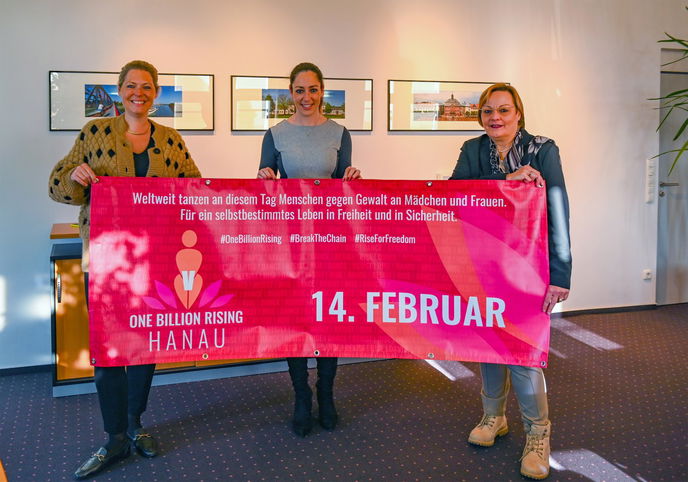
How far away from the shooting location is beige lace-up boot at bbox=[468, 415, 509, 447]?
2855 millimetres

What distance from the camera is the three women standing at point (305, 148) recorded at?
2.88 m

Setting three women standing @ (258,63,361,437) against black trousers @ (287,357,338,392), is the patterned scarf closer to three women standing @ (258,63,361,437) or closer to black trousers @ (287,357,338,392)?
three women standing @ (258,63,361,437)

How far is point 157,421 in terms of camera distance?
126 inches

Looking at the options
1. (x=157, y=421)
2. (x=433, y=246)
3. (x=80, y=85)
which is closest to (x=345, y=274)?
(x=433, y=246)

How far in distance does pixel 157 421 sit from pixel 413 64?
3.04 metres

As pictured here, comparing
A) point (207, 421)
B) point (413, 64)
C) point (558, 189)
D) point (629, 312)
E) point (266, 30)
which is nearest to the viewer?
point (558, 189)

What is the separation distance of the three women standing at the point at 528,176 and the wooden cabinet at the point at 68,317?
2170 mm

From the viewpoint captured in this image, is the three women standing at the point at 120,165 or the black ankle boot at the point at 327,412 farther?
the black ankle boot at the point at 327,412

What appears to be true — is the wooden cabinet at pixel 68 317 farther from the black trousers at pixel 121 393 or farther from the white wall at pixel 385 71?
the black trousers at pixel 121 393

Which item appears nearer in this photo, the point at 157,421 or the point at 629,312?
the point at 157,421

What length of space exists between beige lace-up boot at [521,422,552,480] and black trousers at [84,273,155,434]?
5.33ft

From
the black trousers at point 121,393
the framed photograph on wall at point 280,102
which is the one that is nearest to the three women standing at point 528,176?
the black trousers at point 121,393

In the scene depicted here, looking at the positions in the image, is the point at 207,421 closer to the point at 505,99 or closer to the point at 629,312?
the point at 505,99

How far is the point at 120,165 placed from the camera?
251 cm
